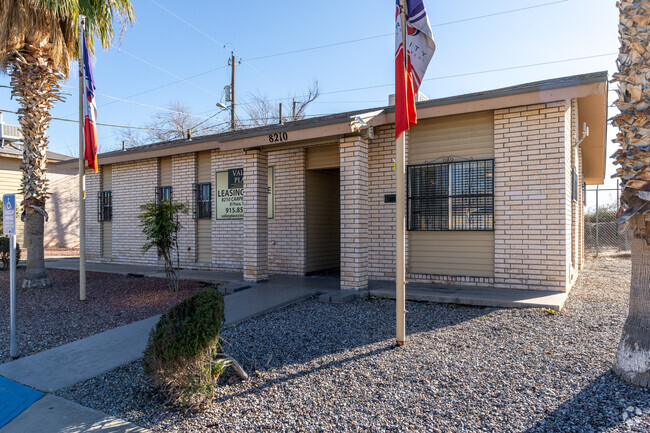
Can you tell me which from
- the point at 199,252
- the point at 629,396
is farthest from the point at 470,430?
the point at 199,252

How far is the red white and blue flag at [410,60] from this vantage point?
15.4ft

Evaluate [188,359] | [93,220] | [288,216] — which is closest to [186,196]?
[288,216]

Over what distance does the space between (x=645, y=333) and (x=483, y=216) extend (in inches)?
159

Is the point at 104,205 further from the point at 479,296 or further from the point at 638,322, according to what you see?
the point at 638,322

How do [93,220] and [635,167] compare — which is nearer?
[635,167]

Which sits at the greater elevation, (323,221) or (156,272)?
(323,221)

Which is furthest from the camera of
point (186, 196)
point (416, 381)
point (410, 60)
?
point (186, 196)

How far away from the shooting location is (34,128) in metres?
8.83

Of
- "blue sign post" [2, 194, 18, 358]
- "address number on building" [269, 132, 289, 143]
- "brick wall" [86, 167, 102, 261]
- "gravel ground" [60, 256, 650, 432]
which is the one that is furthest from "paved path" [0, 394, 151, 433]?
"brick wall" [86, 167, 102, 261]

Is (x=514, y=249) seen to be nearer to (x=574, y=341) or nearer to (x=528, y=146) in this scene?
(x=528, y=146)

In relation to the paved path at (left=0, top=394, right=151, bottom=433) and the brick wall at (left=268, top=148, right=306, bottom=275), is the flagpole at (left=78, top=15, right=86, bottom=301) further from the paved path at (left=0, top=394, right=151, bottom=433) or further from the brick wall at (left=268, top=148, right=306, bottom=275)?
the paved path at (left=0, top=394, right=151, bottom=433)

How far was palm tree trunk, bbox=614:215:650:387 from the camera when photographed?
3.51 m

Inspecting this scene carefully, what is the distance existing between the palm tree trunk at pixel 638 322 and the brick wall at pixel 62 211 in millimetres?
26139

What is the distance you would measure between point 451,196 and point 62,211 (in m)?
24.4
